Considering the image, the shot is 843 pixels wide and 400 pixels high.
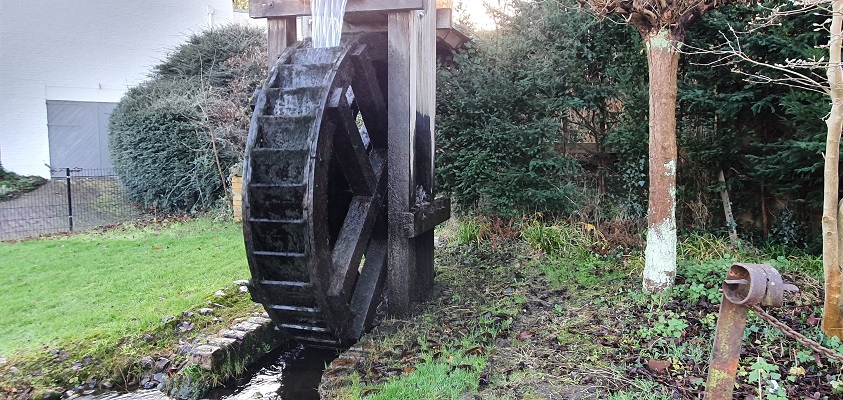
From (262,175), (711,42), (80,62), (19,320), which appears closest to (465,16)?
(711,42)

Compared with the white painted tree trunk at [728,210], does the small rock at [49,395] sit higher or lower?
lower

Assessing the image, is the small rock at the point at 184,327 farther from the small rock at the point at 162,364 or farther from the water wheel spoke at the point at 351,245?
the water wheel spoke at the point at 351,245

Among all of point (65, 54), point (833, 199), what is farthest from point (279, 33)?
point (65, 54)

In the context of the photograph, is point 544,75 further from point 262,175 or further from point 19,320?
point 19,320

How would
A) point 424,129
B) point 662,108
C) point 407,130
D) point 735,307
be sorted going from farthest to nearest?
point 424,129 → point 407,130 → point 662,108 → point 735,307

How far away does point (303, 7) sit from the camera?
4.07 m

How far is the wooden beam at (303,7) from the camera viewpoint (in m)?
3.78

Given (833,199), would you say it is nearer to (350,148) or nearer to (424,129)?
(424,129)

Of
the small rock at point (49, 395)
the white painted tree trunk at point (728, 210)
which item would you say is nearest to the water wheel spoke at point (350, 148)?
the small rock at point (49, 395)

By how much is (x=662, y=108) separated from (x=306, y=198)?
2.62m

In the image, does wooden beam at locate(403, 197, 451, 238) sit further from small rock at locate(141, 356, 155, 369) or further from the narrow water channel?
small rock at locate(141, 356, 155, 369)

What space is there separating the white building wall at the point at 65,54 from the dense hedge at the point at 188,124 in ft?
7.32

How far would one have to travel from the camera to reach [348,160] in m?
3.93

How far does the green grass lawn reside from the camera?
4.00 m
